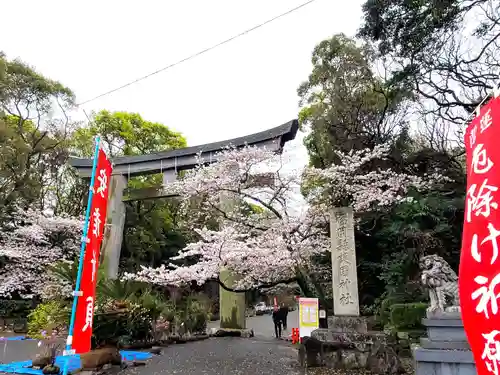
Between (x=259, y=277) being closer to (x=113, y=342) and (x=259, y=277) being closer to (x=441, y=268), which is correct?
(x=113, y=342)

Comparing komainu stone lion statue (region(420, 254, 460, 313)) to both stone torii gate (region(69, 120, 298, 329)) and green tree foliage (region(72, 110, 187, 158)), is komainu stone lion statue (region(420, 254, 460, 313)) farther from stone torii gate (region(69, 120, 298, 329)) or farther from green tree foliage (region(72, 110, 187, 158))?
green tree foliage (region(72, 110, 187, 158))

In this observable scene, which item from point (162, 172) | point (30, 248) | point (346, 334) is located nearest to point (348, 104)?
point (162, 172)

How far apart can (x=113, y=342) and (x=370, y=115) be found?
12.5 metres

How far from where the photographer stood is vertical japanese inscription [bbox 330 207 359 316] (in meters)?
8.09

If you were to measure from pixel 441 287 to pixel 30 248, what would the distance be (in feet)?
62.1

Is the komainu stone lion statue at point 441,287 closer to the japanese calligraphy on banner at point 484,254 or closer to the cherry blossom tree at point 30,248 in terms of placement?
the japanese calligraphy on banner at point 484,254

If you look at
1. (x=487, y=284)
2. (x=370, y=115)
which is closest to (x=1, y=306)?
(x=370, y=115)

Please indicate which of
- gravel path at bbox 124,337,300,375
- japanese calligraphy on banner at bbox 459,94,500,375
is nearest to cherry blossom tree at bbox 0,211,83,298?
gravel path at bbox 124,337,300,375

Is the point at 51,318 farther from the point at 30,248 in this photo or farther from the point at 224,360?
the point at 30,248

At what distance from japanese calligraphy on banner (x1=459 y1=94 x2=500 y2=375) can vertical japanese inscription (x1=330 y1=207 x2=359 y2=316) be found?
20.2 ft

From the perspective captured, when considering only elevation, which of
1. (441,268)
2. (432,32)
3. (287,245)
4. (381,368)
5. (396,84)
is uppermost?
(432,32)

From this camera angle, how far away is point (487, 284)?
2.04 metres

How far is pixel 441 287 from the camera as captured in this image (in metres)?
A: 5.23

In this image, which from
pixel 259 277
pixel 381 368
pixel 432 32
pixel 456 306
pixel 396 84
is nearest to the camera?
pixel 456 306
